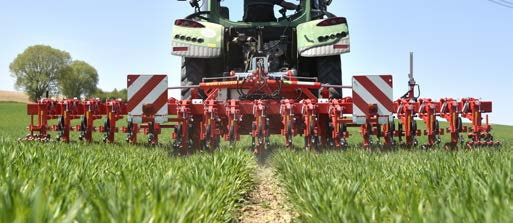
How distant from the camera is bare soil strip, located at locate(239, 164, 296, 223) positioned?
104 inches

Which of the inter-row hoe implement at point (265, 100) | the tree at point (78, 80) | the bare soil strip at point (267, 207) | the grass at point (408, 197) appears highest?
the tree at point (78, 80)

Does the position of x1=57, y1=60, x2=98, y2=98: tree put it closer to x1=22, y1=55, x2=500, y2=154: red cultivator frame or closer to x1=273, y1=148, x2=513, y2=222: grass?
x1=22, y1=55, x2=500, y2=154: red cultivator frame

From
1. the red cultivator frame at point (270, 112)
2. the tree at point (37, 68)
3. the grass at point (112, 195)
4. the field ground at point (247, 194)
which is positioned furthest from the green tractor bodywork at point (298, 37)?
the tree at point (37, 68)

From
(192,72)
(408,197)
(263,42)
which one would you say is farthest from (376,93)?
(408,197)

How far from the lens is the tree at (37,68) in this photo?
52750mm

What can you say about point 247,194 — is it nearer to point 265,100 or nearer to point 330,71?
point 265,100

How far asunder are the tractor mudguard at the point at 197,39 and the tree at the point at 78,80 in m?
54.2

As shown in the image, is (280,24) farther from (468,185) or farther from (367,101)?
(468,185)

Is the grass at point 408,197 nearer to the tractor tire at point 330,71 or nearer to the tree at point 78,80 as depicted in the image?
the tractor tire at point 330,71

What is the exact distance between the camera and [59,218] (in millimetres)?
1243

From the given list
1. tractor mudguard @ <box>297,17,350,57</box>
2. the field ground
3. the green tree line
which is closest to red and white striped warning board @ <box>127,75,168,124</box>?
tractor mudguard @ <box>297,17,350,57</box>

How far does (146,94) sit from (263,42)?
2046 millimetres

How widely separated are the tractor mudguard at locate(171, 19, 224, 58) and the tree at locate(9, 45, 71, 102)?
49.2m

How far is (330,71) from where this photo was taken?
7.02 m
